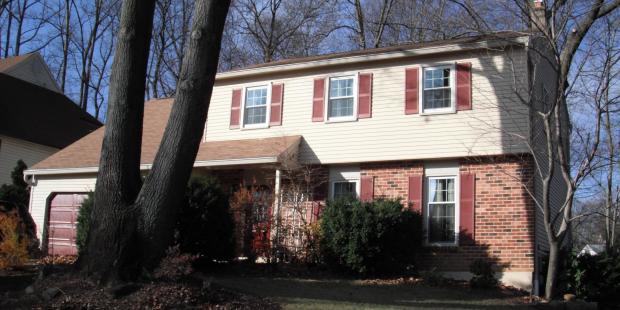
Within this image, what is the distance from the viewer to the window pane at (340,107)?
15.5 m

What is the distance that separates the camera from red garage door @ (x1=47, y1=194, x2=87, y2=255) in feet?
58.3

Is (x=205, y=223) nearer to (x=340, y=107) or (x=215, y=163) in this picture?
(x=215, y=163)

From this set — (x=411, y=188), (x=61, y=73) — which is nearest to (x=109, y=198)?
(x=411, y=188)

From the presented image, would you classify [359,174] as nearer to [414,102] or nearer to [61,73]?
[414,102]

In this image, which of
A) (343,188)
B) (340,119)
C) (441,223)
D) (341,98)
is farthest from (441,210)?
(341,98)

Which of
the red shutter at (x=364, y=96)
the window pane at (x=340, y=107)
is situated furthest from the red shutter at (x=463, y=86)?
the window pane at (x=340, y=107)

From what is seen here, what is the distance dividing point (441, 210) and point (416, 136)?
1831 millimetres

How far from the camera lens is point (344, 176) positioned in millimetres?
15352

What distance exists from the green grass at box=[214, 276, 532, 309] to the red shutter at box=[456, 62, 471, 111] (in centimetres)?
432

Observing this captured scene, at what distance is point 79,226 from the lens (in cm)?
1368

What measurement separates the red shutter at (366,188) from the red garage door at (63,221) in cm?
846

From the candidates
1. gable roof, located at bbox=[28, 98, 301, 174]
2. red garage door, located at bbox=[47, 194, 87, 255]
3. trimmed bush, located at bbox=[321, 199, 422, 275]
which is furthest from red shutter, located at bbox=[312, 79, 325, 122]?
red garage door, located at bbox=[47, 194, 87, 255]

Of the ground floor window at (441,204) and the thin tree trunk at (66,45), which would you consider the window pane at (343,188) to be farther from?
the thin tree trunk at (66,45)

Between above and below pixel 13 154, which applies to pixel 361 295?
below
